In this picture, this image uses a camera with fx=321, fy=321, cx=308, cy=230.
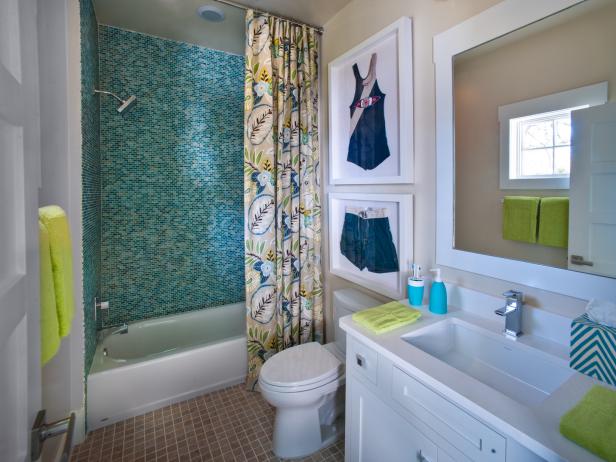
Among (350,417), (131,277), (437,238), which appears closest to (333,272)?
(437,238)

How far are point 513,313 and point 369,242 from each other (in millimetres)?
898

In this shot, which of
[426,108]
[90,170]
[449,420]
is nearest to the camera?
[449,420]

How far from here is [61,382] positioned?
1.62 metres

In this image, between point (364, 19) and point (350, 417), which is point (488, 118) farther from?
point (350, 417)

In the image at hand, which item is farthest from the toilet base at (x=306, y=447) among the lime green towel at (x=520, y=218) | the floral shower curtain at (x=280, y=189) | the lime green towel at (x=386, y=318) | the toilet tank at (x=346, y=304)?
the lime green towel at (x=520, y=218)

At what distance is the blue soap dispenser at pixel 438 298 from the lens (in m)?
1.41

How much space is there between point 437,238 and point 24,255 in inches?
58.5

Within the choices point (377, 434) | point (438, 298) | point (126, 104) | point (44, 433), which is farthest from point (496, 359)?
point (126, 104)

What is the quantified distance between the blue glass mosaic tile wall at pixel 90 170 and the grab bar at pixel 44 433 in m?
1.27

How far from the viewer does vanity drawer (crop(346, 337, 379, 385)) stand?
1.21m

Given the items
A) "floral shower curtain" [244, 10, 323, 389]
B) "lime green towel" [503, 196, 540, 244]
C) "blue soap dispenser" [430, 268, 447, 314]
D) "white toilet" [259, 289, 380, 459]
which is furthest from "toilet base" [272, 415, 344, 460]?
"lime green towel" [503, 196, 540, 244]

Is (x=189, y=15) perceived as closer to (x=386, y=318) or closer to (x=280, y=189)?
(x=280, y=189)

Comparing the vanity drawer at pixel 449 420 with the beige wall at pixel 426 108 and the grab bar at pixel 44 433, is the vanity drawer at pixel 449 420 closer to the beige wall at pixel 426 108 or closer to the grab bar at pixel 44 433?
the beige wall at pixel 426 108

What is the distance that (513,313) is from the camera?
1183 millimetres
